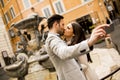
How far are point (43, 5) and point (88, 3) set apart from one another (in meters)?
5.50

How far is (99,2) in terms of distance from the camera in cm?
2677

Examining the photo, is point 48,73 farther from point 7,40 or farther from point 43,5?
point 43,5

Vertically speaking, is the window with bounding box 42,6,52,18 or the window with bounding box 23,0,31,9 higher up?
the window with bounding box 23,0,31,9

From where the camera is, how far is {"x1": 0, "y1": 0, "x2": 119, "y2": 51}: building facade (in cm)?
2691

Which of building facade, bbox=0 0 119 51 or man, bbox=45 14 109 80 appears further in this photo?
building facade, bbox=0 0 119 51

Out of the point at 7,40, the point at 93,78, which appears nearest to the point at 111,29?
the point at 93,78

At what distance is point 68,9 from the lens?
29.2 m

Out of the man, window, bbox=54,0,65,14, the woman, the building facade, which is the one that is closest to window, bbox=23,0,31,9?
the building facade

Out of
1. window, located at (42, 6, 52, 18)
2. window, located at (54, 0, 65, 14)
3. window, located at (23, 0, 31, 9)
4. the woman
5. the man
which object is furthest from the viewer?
window, located at (23, 0, 31, 9)

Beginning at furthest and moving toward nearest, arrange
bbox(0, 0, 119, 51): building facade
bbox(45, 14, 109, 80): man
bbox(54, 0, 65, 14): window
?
bbox(54, 0, 65, 14): window → bbox(0, 0, 119, 51): building facade → bbox(45, 14, 109, 80): man

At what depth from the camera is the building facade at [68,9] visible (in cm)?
2691

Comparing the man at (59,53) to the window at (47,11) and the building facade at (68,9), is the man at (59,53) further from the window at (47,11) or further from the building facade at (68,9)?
the window at (47,11)

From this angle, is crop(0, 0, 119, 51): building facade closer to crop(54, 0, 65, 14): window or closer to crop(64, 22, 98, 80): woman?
crop(54, 0, 65, 14): window

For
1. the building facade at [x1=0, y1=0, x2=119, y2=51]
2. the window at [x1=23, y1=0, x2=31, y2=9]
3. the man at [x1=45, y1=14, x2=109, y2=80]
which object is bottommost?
the man at [x1=45, y1=14, x2=109, y2=80]
